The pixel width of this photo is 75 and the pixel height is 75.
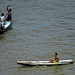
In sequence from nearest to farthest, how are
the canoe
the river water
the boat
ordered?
1. the canoe
2. the river water
3. the boat

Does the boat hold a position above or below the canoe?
above

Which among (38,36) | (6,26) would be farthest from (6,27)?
(38,36)

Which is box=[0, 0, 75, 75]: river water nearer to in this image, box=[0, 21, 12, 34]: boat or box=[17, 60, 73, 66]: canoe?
box=[17, 60, 73, 66]: canoe

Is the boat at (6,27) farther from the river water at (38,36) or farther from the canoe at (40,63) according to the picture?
the canoe at (40,63)

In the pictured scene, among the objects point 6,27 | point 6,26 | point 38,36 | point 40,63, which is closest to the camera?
point 40,63

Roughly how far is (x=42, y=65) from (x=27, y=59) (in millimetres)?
1638

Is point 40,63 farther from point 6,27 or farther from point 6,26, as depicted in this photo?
point 6,26

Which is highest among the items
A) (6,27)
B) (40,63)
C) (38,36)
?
(6,27)

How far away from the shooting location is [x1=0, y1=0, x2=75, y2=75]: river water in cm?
1967

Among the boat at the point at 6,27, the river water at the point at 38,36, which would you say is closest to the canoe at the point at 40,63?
the river water at the point at 38,36

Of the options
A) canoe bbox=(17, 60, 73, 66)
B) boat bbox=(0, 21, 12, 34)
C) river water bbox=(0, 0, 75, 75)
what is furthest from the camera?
boat bbox=(0, 21, 12, 34)

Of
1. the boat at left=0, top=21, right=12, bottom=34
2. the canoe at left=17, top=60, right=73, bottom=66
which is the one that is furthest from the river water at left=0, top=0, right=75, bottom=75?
the boat at left=0, top=21, right=12, bottom=34

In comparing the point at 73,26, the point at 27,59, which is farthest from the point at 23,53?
the point at 73,26

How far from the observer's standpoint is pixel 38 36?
26.1 meters
